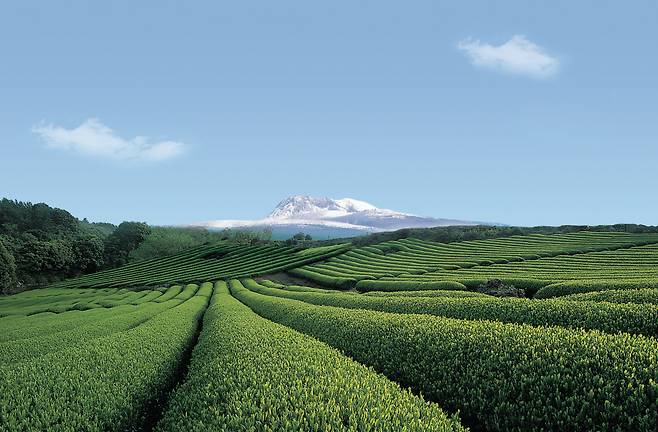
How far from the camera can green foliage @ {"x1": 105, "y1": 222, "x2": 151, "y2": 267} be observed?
5197 inches

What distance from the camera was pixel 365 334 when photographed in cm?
1371

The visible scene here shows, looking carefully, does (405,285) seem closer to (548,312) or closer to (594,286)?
(594,286)

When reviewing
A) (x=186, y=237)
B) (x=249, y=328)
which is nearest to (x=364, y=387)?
(x=249, y=328)

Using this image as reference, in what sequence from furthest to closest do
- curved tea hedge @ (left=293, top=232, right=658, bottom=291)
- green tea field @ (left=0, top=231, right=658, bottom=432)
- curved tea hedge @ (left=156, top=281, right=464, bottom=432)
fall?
curved tea hedge @ (left=293, top=232, right=658, bottom=291)
green tea field @ (left=0, top=231, right=658, bottom=432)
curved tea hedge @ (left=156, top=281, right=464, bottom=432)

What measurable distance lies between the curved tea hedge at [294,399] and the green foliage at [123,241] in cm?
13672

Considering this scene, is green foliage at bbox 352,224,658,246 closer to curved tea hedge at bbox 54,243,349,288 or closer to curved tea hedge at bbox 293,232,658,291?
curved tea hedge at bbox 293,232,658,291

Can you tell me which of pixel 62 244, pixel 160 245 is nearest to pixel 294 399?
pixel 62 244

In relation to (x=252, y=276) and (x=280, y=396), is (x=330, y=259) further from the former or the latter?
(x=280, y=396)

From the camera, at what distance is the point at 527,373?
8.59m

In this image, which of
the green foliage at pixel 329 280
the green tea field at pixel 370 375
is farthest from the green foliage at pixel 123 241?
the green tea field at pixel 370 375

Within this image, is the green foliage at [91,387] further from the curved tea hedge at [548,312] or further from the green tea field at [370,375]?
the curved tea hedge at [548,312]

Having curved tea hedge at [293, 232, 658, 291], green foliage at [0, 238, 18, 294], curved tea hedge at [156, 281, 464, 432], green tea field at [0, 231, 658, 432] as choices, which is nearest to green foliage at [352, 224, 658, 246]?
curved tea hedge at [293, 232, 658, 291]

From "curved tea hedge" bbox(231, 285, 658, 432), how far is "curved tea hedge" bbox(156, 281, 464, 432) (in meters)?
1.14

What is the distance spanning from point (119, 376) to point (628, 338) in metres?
13.3
